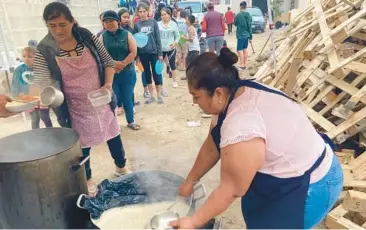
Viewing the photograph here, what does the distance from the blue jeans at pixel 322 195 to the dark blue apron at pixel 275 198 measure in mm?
35

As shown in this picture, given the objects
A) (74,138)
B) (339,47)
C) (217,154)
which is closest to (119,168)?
(74,138)

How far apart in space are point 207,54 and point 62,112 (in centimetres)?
152

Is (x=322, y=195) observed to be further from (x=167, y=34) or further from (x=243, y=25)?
(x=243, y=25)

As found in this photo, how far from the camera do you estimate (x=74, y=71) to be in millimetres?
2318

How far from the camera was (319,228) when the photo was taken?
245 cm

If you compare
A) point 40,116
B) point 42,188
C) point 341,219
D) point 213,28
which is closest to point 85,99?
point 42,188

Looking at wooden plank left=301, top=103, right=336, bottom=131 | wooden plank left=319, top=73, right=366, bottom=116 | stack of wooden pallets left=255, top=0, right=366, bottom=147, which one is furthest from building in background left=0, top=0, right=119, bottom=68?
wooden plank left=319, top=73, right=366, bottom=116

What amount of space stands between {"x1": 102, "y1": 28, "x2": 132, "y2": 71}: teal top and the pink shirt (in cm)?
287

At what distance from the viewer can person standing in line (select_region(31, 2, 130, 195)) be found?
2.19m

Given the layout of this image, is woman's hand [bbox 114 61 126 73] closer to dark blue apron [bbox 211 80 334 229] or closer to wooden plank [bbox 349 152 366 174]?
dark blue apron [bbox 211 80 334 229]

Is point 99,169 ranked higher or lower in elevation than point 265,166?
lower

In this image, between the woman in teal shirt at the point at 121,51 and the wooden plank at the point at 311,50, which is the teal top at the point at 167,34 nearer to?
the woman in teal shirt at the point at 121,51

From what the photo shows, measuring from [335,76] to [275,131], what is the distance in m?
2.73

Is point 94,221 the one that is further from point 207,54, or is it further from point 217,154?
point 207,54
